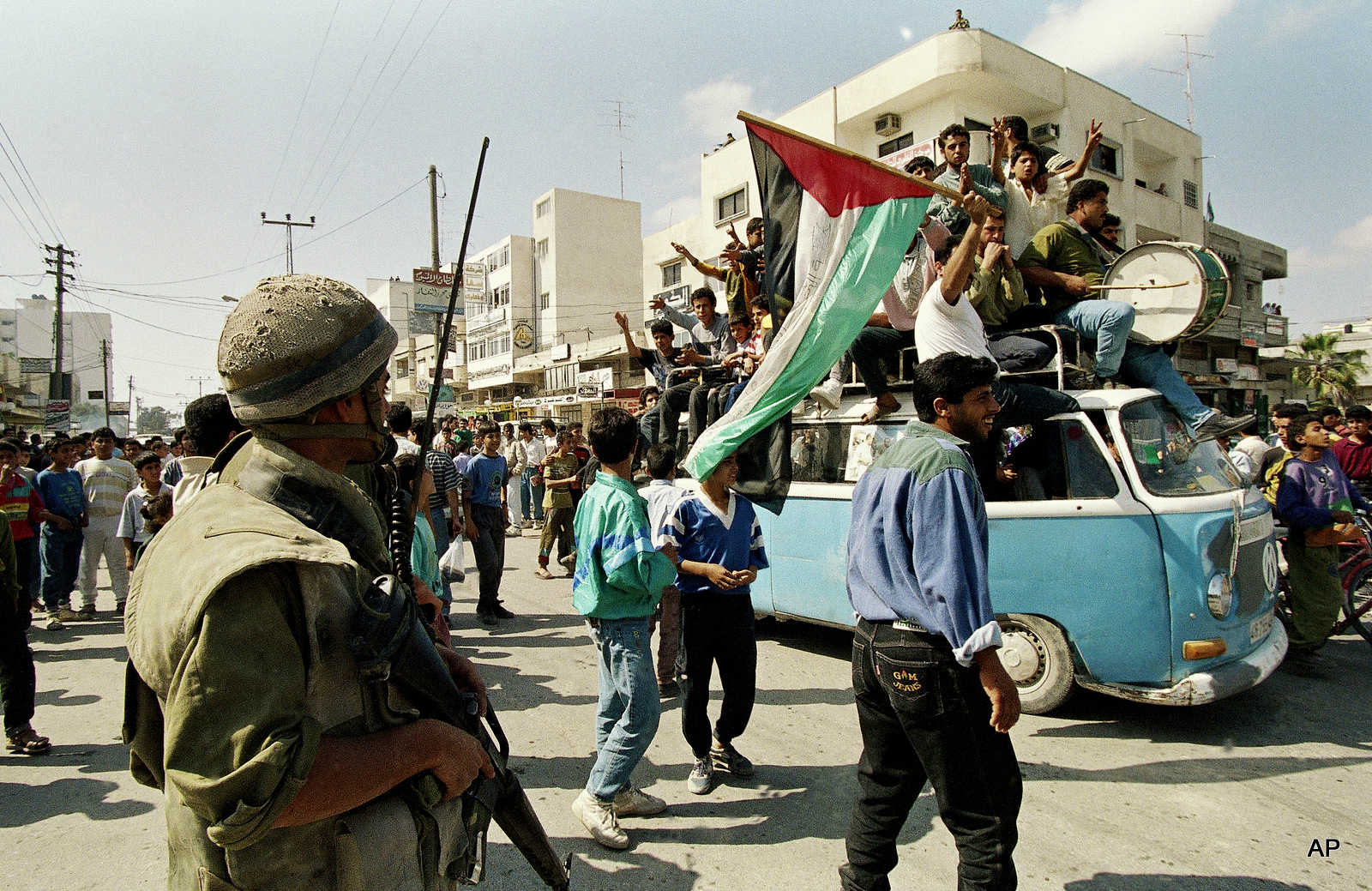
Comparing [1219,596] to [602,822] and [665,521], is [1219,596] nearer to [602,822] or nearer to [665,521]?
[665,521]

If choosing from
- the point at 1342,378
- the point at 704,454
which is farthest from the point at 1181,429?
the point at 1342,378

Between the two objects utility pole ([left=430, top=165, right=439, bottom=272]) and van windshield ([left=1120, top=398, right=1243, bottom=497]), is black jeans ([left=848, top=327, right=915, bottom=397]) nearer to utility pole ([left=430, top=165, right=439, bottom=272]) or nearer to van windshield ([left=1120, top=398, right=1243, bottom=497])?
van windshield ([left=1120, top=398, right=1243, bottom=497])

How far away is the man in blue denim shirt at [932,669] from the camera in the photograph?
2328 mm

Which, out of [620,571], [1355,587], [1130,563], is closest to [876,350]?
[1130,563]

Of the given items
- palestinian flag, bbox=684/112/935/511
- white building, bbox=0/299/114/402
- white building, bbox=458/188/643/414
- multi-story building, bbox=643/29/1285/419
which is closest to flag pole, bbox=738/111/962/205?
palestinian flag, bbox=684/112/935/511

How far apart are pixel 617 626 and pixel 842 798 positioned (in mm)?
1476

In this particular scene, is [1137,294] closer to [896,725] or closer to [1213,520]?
[1213,520]

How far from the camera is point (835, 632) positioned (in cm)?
686

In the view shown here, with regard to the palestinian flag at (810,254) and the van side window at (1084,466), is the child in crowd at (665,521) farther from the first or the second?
the van side window at (1084,466)

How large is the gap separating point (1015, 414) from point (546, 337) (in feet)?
158

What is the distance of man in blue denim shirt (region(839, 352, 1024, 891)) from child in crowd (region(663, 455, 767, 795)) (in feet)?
4.24

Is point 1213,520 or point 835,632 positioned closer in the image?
point 1213,520

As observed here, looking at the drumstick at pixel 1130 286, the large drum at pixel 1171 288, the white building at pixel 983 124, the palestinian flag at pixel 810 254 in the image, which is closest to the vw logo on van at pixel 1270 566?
the large drum at pixel 1171 288

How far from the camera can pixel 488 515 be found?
788 cm
